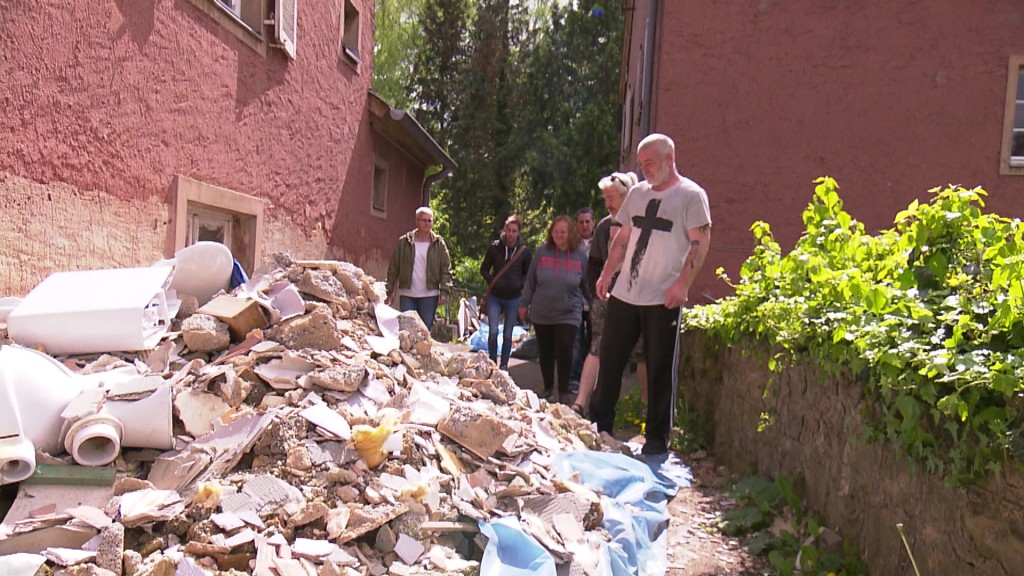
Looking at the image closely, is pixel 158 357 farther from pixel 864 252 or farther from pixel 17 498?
pixel 864 252

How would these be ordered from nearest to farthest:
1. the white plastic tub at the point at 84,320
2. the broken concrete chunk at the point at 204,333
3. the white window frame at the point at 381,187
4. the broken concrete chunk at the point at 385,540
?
the broken concrete chunk at the point at 385,540, the white plastic tub at the point at 84,320, the broken concrete chunk at the point at 204,333, the white window frame at the point at 381,187

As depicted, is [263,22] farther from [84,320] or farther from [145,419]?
[145,419]

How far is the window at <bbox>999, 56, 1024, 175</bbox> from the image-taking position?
32.6ft

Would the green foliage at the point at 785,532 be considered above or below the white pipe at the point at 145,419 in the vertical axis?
below

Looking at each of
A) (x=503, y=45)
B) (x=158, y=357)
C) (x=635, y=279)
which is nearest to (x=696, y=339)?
(x=635, y=279)

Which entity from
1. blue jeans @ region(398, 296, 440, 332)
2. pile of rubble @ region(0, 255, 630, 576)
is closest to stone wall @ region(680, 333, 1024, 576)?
pile of rubble @ region(0, 255, 630, 576)

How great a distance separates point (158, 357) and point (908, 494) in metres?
3.44

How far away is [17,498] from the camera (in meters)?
2.90

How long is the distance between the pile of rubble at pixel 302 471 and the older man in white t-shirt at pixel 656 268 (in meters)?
0.62

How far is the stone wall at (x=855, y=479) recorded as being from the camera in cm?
222

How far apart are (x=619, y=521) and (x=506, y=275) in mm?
4752

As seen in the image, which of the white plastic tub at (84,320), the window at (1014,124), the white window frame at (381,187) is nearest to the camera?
the white plastic tub at (84,320)

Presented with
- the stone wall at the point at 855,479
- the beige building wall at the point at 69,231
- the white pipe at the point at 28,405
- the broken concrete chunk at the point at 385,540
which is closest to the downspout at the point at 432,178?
the beige building wall at the point at 69,231

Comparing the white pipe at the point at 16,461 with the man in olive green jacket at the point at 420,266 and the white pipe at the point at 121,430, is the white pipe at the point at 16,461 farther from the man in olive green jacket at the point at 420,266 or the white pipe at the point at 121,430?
the man in olive green jacket at the point at 420,266
